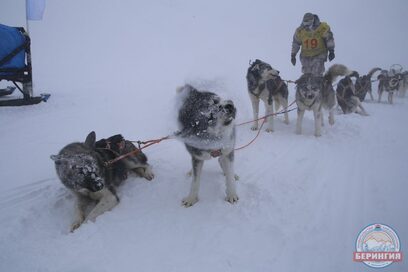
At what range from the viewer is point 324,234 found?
216 centimetres

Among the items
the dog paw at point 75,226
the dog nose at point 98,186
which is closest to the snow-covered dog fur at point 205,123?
the dog nose at point 98,186

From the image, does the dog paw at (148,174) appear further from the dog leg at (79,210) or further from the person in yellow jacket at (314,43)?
the person in yellow jacket at (314,43)

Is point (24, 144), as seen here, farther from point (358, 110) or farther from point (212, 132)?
point (358, 110)

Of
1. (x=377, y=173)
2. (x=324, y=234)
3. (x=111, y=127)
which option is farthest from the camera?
(x=111, y=127)

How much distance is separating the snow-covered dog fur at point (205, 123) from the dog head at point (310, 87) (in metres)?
2.41

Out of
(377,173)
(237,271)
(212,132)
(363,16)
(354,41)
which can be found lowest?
(237,271)

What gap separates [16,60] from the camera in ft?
16.8

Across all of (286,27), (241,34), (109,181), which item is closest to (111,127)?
(109,181)

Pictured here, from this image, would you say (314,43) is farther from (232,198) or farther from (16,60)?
(16,60)

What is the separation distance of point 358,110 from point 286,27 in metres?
15.4

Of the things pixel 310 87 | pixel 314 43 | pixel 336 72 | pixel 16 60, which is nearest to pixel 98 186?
pixel 310 87

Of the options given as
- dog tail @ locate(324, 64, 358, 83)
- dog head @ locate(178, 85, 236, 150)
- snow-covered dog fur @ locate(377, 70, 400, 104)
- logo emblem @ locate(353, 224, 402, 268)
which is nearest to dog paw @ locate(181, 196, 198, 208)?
dog head @ locate(178, 85, 236, 150)

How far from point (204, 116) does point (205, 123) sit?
0.06 meters

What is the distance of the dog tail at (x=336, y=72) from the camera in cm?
425
